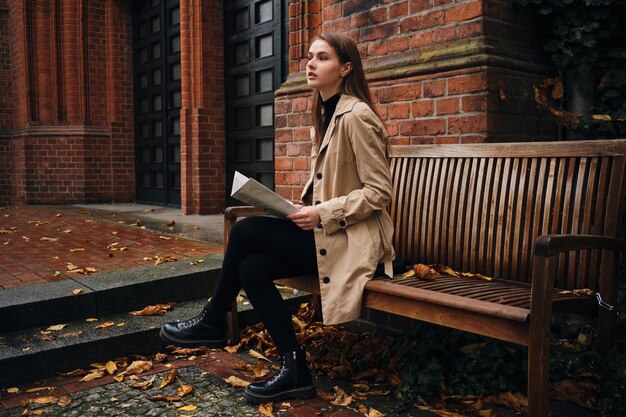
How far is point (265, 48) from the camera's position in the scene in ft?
24.1

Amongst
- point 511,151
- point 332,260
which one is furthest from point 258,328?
point 511,151

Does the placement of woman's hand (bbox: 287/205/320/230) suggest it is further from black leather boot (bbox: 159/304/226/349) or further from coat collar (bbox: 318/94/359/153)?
black leather boot (bbox: 159/304/226/349)

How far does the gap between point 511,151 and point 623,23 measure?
1275mm

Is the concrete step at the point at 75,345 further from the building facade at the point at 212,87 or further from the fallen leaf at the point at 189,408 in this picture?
the building facade at the point at 212,87

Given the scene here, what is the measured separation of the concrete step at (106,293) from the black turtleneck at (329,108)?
1530 mm

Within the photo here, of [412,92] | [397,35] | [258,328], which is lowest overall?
[258,328]

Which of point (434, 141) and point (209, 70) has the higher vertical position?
point (209, 70)

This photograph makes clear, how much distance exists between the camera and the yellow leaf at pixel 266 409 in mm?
2713

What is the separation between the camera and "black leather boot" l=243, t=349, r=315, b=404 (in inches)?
110

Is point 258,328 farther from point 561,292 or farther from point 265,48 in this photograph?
point 265,48

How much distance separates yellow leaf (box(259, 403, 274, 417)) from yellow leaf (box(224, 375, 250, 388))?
268mm

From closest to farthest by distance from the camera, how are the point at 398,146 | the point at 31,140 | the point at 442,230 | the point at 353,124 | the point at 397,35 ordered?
the point at 353,124, the point at 442,230, the point at 398,146, the point at 397,35, the point at 31,140

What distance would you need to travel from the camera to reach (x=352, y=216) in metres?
2.77

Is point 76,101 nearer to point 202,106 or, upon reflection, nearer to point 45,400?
point 202,106
